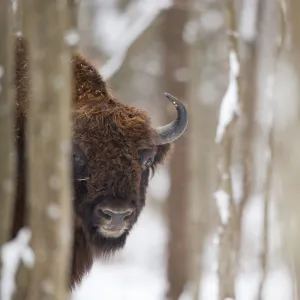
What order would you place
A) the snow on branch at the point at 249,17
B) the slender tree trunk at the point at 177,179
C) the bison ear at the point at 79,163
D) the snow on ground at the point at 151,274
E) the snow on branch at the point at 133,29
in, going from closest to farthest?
the bison ear at the point at 79,163 → the snow on branch at the point at 133,29 → the snow on branch at the point at 249,17 → the slender tree trunk at the point at 177,179 → the snow on ground at the point at 151,274

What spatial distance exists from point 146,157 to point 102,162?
0.50 m

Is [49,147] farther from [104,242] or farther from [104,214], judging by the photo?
[104,242]

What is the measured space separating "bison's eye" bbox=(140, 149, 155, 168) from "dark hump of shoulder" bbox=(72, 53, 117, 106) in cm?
48

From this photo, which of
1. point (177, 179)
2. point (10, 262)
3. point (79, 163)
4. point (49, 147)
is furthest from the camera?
point (177, 179)

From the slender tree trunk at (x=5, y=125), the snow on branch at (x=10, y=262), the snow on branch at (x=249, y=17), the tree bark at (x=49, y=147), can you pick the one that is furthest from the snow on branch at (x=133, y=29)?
the tree bark at (x=49, y=147)

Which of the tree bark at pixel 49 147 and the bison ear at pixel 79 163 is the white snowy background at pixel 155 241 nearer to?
the bison ear at pixel 79 163

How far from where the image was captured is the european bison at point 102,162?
512 cm

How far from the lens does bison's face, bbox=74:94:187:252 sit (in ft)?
16.7

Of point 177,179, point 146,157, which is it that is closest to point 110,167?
point 146,157

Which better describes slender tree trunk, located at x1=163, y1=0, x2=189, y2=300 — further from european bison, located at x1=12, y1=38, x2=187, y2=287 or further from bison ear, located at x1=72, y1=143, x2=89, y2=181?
bison ear, located at x1=72, y1=143, x2=89, y2=181

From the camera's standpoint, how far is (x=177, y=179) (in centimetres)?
1070

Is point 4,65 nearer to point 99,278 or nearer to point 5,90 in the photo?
point 5,90

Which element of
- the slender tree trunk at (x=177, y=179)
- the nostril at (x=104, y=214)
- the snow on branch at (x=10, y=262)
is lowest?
the slender tree trunk at (x=177, y=179)

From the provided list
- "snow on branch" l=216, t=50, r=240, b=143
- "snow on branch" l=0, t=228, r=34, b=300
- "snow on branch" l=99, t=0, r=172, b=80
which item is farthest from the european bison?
"snow on branch" l=99, t=0, r=172, b=80
